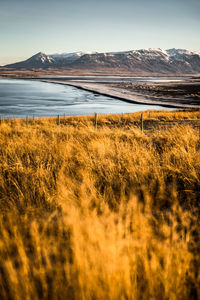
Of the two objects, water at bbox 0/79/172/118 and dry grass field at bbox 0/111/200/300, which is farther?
water at bbox 0/79/172/118

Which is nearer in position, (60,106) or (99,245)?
(99,245)

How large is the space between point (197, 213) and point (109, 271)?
169 cm

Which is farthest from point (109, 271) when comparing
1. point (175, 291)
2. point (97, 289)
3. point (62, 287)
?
point (175, 291)

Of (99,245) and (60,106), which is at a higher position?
(60,106)

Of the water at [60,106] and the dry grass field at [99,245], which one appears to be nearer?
the dry grass field at [99,245]

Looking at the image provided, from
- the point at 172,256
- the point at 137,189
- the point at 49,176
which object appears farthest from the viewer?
the point at 49,176

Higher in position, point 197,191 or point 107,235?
point 107,235

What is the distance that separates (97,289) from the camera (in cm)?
141

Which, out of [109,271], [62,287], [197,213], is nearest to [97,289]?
[109,271]

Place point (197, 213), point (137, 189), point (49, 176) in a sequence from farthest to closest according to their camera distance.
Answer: point (49, 176) → point (137, 189) → point (197, 213)

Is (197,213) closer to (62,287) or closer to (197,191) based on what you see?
(197,191)

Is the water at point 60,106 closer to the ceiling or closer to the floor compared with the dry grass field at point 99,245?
closer to the ceiling

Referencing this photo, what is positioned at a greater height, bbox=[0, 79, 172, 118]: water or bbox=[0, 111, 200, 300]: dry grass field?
bbox=[0, 79, 172, 118]: water

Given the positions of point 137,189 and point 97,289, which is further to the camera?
point 137,189
